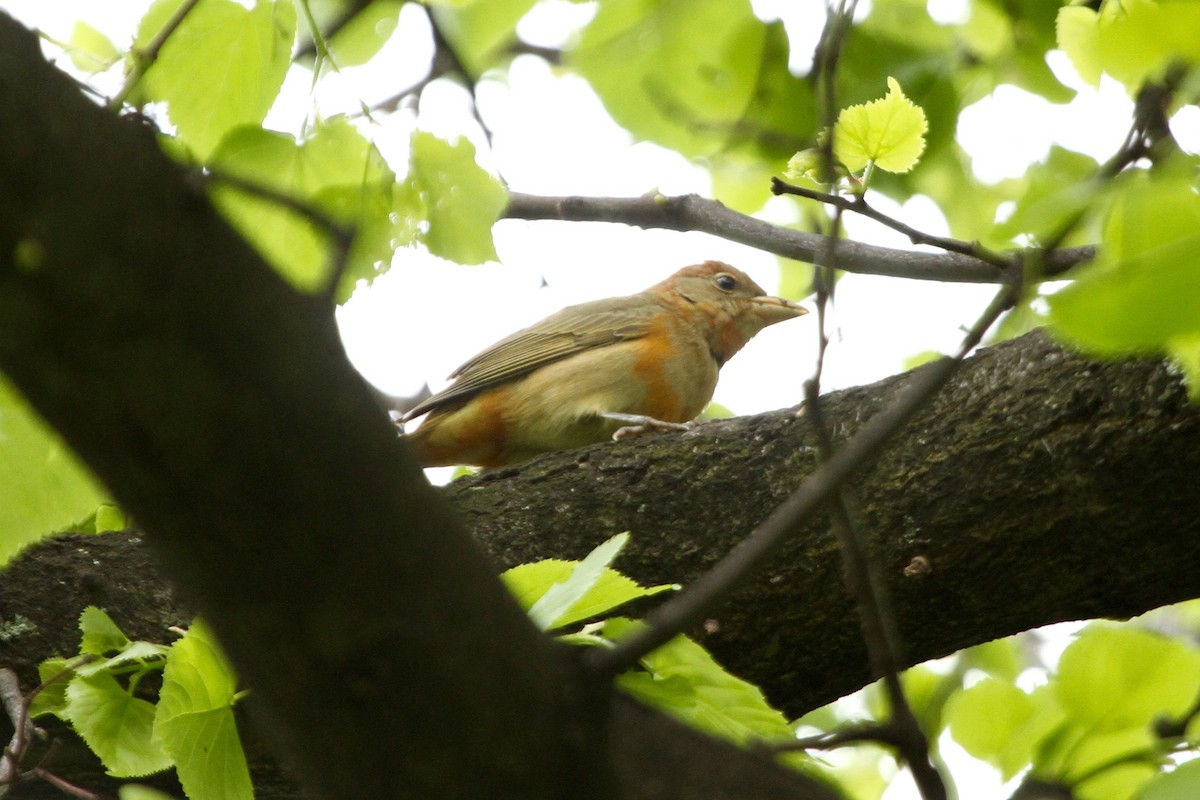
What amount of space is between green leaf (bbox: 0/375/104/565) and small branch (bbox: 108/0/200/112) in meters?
0.68

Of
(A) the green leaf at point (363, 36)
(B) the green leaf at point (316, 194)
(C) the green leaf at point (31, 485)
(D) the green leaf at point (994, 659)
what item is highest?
(A) the green leaf at point (363, 36)

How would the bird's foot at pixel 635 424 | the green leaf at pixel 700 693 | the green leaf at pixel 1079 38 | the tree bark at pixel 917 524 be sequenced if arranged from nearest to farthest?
the green leaf at pixel 700 693
the green leaf at pixel 1079 38
the tree bark at pixel 917 524
the bird's foot at pixel 635 424

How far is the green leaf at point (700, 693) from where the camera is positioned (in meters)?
2.22

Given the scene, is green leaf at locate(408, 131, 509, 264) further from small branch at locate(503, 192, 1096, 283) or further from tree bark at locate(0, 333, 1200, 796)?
tree bark at locate(0, 333, 1200, 796)

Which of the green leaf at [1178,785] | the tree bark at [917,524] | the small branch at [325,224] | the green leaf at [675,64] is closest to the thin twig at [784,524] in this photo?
the small branch at [325,224]

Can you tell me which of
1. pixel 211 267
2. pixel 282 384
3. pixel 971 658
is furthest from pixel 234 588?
pixel 971 658

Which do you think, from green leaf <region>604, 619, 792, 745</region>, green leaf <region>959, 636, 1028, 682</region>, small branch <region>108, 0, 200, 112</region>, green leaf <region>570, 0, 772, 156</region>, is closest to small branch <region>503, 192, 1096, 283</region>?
green leaf <region>570, 0, 772, 156</region>

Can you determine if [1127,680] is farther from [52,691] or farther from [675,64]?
[52,691]

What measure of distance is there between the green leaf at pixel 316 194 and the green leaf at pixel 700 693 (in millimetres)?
899

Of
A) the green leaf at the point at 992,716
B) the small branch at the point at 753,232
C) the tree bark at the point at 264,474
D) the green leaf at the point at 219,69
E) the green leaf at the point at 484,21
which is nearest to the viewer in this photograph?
the tree bark at the point at 264,474

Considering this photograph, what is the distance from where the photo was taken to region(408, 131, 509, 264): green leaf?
99.7 inches

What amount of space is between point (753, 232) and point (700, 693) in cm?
200

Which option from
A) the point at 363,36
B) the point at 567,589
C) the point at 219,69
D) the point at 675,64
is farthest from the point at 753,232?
the point at 567,589

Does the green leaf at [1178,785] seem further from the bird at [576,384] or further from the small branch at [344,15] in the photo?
the bird at [576,384]
